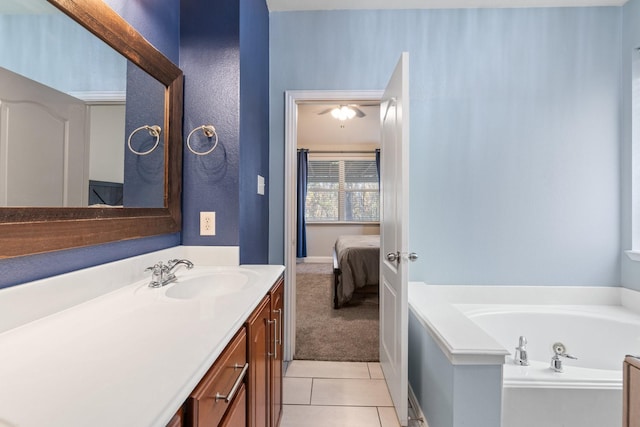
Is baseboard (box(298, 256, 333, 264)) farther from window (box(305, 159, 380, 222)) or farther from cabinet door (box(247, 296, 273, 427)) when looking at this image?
cabinet door (box(247, 296, 273, 427))

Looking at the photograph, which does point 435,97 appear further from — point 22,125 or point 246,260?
point 22,125

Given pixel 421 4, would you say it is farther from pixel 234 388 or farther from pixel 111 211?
pixel 234 388

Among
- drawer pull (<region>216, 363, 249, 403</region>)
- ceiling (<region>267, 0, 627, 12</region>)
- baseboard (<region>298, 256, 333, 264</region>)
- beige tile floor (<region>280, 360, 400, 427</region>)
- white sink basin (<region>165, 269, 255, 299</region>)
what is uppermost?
ceiling (<region>267, 0, 627, 12</region>)

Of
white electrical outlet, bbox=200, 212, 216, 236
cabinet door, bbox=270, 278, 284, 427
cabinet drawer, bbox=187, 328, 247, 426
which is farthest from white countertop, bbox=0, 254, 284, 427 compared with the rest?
white electrical outlet, bbox=200, 212, 216, 236

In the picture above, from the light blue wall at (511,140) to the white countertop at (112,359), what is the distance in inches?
69.8

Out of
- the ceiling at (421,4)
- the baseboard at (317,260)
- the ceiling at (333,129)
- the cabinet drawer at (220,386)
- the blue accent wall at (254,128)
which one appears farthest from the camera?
the baseboard at (317,260)

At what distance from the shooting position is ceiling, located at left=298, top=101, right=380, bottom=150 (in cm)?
431

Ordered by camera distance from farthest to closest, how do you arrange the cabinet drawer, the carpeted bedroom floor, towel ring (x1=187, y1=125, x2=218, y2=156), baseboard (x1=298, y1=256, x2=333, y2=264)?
baseboard (x1=298, y1=256, x2=333, y2=264)
the carpeted bedroom floor
towel ring (x1=187, y1=125, x2=218, y2=156)
the cabinet drawer

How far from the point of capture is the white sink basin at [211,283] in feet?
4.08

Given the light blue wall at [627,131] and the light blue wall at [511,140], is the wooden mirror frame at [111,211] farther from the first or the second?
the light blue wall at [627,131]

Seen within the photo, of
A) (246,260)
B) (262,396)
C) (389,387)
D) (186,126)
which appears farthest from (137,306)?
(389,387)

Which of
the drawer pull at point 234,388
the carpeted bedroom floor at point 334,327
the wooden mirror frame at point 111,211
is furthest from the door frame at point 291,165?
the drawer pull at point 234,388

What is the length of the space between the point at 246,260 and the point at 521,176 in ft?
6.82

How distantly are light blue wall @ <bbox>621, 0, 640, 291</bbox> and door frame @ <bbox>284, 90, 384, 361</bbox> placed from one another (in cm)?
175
